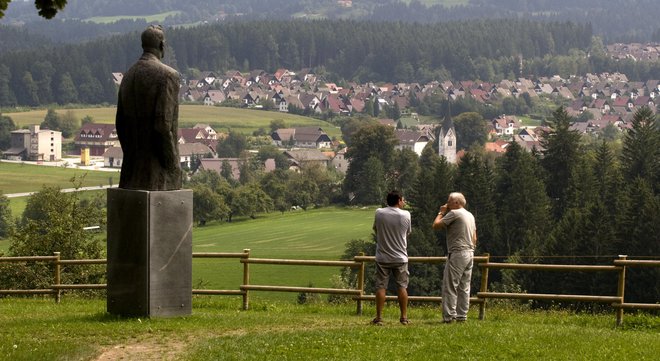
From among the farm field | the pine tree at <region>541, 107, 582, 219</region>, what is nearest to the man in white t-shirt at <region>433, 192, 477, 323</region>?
the pine tree at <region>541, 107, 582, 219</region>

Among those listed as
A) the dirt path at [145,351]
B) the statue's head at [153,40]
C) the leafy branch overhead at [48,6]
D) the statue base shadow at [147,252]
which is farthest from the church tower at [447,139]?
the leafy branch overhead at [48,6]

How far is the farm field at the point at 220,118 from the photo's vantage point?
166 meters

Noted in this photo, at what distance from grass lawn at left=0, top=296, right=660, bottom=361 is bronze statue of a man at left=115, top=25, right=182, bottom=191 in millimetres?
1732

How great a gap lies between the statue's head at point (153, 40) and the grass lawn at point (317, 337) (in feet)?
11.0

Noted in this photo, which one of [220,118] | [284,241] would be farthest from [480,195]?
[220,118]

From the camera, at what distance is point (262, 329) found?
1541cm

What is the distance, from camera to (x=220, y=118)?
17525 cm

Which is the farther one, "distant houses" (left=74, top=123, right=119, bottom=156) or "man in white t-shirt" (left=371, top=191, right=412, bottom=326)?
"distant houses" (left=74, top=123, right=119, bottom=156)

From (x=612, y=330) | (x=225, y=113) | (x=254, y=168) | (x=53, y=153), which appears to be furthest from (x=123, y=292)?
(x=225, y=113)

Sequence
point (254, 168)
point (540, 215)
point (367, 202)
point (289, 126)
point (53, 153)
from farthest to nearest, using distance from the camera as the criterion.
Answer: point (289, 126) < point (53, 153) < point (254, 168) < point (367, 202) < point (540, 215)

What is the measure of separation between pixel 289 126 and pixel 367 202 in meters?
78.5

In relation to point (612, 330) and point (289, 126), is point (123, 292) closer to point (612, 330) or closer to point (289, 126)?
point (612, 330)

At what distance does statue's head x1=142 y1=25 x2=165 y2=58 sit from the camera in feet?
54.5

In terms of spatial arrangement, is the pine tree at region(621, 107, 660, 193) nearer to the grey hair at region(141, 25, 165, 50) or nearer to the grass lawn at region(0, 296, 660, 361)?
the grass lawn at region(0, 296, 660, 361)
